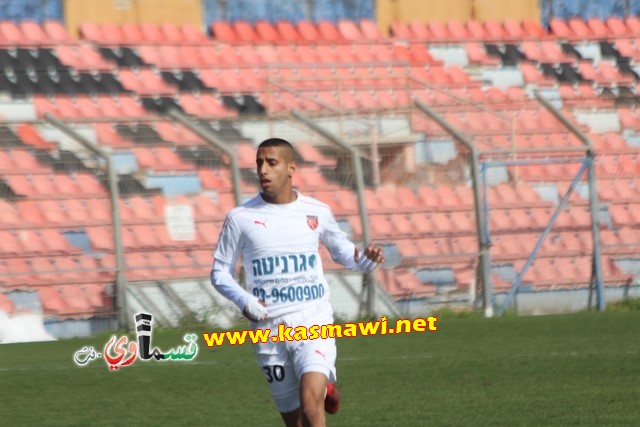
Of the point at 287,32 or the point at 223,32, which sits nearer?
the point at 223,32

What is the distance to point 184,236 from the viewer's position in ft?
48.5

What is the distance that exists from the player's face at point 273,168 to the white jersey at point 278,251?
0.42 feet

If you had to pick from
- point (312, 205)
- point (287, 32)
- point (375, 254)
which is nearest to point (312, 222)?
point (312, 205)

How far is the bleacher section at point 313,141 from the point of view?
47.0 ft

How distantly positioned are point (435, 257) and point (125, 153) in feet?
13.0

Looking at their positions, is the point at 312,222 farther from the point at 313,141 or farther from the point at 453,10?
the point at 453,10

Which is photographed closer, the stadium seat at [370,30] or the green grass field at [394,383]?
the green grass field at [394,383]

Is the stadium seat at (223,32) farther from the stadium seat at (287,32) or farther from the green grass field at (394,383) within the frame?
the green grass field at (394,383)

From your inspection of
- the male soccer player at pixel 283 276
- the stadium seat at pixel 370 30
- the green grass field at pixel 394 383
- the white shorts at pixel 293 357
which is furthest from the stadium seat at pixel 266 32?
the white shorts at pixel 293 357

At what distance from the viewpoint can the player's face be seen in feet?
20.0

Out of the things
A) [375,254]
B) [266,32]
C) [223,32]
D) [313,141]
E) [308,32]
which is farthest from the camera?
[308,32]

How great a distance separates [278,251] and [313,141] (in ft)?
31.8

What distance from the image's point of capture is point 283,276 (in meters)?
6.13

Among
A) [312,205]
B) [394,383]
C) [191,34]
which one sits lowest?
[394,383]
